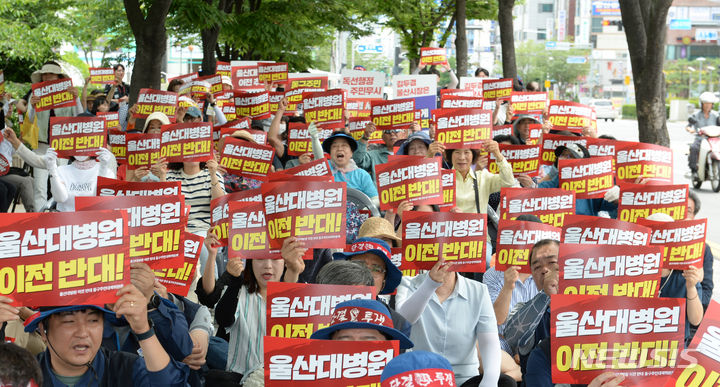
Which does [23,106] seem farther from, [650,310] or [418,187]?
[650,310]

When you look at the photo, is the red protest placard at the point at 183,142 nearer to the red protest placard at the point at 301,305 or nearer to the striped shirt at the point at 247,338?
the striped shirt at the point at 247,338

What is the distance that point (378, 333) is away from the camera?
4.39 meters

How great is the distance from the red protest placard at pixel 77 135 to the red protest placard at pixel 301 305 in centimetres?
491

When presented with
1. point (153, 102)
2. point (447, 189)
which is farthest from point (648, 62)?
point (153, 102)

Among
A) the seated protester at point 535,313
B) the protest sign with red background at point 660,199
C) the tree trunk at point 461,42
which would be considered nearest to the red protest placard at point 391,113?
the protest sign with red background at point 660,199

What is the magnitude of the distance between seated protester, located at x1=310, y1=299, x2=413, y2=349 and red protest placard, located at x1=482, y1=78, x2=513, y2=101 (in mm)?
11055

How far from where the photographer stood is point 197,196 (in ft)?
27.7

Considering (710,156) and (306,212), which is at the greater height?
(306,212)

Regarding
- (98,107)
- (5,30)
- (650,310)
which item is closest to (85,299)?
(650,310)

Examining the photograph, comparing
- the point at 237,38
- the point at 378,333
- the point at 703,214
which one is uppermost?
the point at 237,38

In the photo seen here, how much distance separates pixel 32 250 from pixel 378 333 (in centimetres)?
162

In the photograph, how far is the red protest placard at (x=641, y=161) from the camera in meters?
8.91

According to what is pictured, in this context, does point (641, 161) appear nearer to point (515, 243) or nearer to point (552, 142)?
point (552, 142)

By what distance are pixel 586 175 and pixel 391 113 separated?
3565 millimetres
